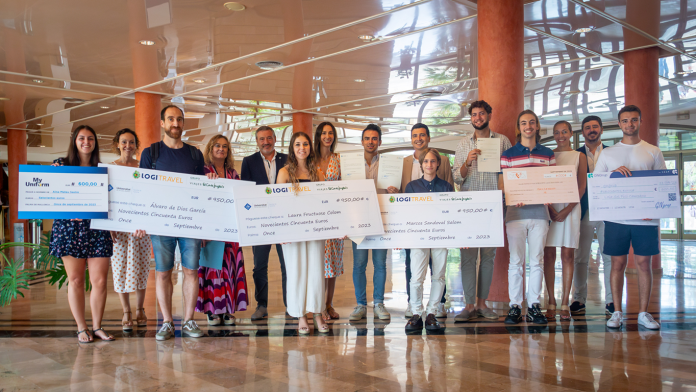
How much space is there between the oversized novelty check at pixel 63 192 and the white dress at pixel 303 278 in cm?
155

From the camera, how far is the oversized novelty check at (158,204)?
4.07m

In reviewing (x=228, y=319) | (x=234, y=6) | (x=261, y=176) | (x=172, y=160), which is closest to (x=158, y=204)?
(x=172, y=160)

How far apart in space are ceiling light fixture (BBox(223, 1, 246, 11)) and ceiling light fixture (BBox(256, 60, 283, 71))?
2.31m

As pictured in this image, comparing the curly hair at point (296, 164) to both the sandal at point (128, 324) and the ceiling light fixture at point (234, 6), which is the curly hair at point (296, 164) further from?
the ceiling light fixture at point (234, 6)

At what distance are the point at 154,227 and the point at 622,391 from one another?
345cm

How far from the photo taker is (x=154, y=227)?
4.06 m

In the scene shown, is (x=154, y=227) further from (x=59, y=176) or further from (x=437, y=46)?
(x=437, y=46)

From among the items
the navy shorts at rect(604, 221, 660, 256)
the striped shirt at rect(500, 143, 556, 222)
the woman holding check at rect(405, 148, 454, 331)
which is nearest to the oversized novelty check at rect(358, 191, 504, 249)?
the woman holding check at rect(405, 148, 454, 331)

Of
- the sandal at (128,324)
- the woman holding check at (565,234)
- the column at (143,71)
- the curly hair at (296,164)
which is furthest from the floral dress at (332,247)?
the column at (143,71)

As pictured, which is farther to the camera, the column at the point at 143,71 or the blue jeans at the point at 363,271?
the column at the point at 143,71

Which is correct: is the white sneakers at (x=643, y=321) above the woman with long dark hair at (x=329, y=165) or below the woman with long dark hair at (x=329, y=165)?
below

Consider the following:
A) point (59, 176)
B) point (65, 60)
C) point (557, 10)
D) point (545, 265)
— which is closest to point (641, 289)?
point (545, 265)

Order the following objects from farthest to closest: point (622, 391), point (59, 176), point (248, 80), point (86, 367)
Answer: point (248, 80)
point (59, 176)
point (86, 367)
point (622, 391)

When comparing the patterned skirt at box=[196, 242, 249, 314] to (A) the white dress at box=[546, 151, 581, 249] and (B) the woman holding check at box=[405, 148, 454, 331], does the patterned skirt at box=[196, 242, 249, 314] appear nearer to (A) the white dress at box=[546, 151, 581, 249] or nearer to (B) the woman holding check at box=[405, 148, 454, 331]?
(B) the woman holding check at box=[405, 148, 454, 331]
